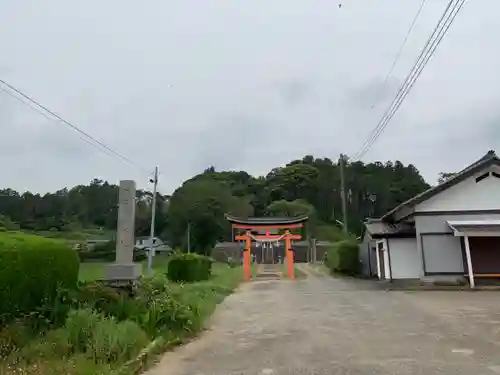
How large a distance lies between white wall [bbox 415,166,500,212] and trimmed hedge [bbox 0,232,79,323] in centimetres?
1531

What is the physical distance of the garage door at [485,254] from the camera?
18688mm

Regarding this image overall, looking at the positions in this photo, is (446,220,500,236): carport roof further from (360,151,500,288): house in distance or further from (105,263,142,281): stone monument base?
(105,263,142,281): stone monument base

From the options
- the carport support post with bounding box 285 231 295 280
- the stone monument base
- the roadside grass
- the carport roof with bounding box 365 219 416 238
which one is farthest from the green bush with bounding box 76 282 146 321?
the carport support post with bounding box 285 231 295 280

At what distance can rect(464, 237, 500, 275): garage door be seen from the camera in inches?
736

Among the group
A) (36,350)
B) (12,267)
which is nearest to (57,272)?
(12,267)

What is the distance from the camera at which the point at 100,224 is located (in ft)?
199

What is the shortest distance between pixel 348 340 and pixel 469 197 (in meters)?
14.0

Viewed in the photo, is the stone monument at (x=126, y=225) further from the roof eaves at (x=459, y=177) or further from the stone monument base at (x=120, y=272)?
the roof eaves at (x=459, y=177)

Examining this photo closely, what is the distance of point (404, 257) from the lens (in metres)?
20.7

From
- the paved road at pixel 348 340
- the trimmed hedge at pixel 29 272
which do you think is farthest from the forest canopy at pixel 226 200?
the trimmed hedge at pixel 29 272

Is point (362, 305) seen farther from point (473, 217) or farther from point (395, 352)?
point (473, 217)

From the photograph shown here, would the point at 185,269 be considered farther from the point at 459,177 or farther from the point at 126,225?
the point at 459,177

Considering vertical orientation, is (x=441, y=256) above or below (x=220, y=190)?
below

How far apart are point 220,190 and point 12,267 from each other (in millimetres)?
45654
